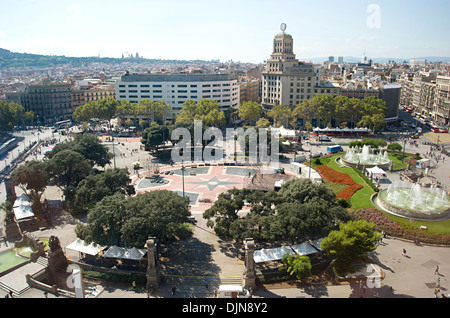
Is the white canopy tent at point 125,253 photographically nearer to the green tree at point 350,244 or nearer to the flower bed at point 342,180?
the green tree at point 350,244

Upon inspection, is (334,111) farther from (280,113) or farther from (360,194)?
(360,194)

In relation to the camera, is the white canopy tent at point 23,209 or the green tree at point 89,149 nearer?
the white canopy tent at point 23,209

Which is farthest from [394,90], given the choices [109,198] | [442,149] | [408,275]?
[109,198]

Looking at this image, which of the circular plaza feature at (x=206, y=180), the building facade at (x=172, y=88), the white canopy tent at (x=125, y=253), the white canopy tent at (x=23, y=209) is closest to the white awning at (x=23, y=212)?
the white canopy tent at (x=23, y=209)

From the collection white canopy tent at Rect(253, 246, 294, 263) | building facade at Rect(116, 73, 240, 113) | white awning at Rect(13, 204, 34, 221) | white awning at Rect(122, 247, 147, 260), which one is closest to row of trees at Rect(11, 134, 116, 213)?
white awning at Rect(13, 204, 34, 221)

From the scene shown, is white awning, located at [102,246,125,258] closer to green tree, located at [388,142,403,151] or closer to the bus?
green tree, located at [388,142,403,151]

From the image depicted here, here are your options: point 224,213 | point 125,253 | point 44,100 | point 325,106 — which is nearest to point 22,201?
point 125,253
